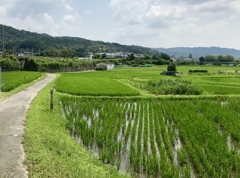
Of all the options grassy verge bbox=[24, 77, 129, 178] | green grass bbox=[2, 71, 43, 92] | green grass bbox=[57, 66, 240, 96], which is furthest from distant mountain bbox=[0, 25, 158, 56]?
grassy verge bbox=[24, 77, 129, 178]

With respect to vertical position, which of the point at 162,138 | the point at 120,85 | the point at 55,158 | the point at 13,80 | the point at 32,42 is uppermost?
the point at 32,42

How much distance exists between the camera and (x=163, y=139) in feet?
31.4

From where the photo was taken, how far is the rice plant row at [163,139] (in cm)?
683

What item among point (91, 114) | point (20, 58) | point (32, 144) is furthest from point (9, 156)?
point (20, 58)

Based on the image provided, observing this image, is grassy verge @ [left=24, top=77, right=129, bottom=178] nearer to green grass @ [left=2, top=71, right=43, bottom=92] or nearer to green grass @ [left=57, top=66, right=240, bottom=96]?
green grass @ [left=57, top=66, right=240, bottom=96]

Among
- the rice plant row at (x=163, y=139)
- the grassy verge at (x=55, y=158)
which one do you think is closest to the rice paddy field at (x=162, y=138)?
the rice plant row at (x=163, y=139)

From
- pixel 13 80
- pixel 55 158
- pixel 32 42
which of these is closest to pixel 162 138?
pixel 55 158

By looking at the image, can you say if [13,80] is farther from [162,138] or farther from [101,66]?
[101,66]

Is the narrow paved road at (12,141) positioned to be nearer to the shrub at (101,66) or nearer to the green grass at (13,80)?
the green grass at (13,80)

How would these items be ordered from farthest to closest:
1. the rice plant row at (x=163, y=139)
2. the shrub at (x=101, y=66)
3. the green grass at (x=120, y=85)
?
the shrub at (x=101, y=66)
the green grass at (x=120, y=85)
the rice plant row at (x=163, y=139)

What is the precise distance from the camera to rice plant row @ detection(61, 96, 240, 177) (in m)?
6.83

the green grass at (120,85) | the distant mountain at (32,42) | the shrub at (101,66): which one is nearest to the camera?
the green grass at (120,85)

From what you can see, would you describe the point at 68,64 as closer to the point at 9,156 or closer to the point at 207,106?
the point at 207,106

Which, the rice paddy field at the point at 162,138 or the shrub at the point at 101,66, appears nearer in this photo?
the rice paddy field at the point at 162,138
